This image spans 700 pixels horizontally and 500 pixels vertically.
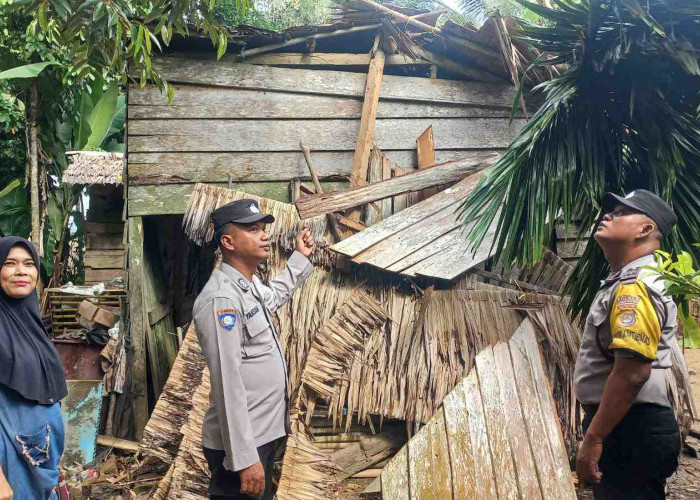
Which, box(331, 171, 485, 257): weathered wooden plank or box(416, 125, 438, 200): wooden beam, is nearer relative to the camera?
box(331, 171, 485, 257): weathered wooden plank

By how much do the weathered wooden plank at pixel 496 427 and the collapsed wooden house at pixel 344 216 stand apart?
0.30 metres

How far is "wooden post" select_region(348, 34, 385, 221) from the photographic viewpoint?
580 centimetres

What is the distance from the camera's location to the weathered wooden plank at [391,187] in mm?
5074

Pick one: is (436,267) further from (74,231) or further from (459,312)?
(74,231)

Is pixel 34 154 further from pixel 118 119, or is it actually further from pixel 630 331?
pixel 630 331

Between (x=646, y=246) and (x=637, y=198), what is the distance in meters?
0.22

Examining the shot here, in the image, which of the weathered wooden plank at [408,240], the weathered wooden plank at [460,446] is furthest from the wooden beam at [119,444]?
the weathered wooden plank at [460,446]

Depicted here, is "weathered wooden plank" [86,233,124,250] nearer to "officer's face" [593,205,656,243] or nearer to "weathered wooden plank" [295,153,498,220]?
"weathered wooden plank" [295,153,498,220]

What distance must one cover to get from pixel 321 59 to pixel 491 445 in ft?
13.1

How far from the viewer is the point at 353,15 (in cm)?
579

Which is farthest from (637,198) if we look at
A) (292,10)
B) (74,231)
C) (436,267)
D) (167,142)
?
(292,10)

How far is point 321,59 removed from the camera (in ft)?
19.4

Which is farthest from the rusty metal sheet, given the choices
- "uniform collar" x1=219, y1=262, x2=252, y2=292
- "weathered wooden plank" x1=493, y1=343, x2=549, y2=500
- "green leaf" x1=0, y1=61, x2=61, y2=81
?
"green leaf" x1=0, y1=61, x2=61, y2=81

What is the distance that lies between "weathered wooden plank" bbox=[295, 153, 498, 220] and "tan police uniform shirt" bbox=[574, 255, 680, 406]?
9.35ft
